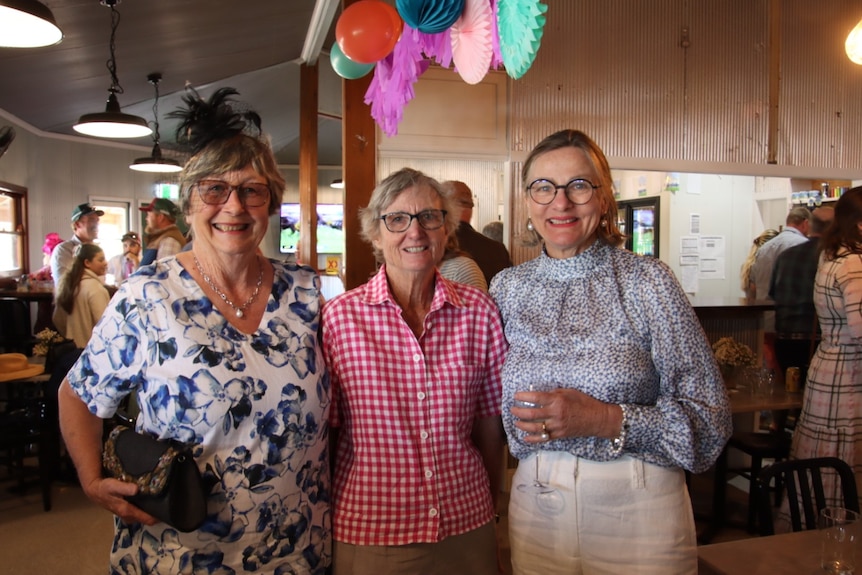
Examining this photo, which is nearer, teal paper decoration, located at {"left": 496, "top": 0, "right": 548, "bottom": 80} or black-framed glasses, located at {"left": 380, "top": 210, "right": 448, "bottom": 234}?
black-framed glasses, located at {"left": 380, "top": 210, "right": 448, "bottom": 234}

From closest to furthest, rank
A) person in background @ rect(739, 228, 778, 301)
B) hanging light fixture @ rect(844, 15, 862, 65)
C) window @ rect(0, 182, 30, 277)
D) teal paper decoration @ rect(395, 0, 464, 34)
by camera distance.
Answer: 1. teal paper decoration @ rect(395, 0, 464, 34)
2. hanging light fixture @ rect(844, 15, 862, 65)
3. person in background @ rect(739, 228, 778, 301)
4. window @ rect(0, 182, 30, 277)

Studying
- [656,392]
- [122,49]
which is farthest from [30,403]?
[656,392]

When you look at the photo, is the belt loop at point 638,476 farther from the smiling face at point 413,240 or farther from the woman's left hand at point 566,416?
the smiling face at point 413,240

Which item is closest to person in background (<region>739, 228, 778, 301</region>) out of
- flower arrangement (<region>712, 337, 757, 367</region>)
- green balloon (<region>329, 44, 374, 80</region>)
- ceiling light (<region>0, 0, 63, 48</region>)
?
flower arrangement (<region>712, 337, 757, 367</region>)

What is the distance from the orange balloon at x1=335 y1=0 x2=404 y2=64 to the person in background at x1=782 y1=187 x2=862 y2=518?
2.29m

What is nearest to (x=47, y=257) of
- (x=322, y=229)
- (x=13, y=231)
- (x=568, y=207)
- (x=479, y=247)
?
(x=13, y=231)

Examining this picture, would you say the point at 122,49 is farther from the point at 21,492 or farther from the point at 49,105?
the point at 21,492

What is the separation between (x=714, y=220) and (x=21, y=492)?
23.9 ft

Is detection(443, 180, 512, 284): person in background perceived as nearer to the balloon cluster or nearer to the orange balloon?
the balloon cluster

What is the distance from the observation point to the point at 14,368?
379 centimetres

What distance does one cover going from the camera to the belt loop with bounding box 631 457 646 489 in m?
1.38

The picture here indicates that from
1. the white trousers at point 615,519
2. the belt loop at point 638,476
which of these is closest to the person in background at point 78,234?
the white trousers at point 615,519

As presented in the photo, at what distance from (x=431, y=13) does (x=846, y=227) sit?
2.14m

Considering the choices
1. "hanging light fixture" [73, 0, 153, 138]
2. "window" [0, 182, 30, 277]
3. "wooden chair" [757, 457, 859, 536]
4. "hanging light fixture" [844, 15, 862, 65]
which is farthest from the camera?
"window" [0, 182, 30, 277]
